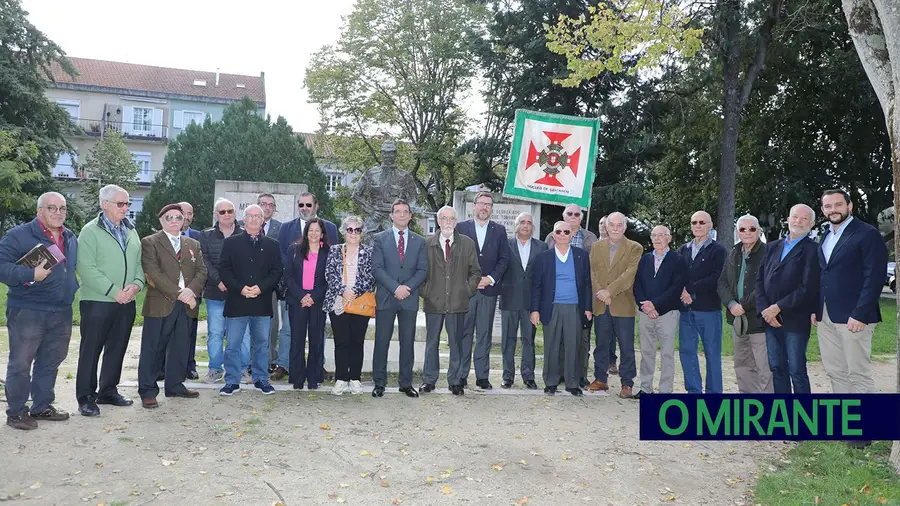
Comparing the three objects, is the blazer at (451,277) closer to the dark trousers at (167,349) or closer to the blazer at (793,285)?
the dark trousers at (167,349)

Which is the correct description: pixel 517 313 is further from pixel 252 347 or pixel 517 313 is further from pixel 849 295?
pixel 849 295

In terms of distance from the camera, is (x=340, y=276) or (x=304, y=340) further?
(x=304, y=340)

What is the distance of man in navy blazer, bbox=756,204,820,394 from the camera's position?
6.14m

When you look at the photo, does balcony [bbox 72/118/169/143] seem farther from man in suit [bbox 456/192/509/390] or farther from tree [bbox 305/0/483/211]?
man in suit [bbox 456/192/509/390]

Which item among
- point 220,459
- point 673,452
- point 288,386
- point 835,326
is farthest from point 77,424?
point 835,326

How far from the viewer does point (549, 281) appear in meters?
7.73

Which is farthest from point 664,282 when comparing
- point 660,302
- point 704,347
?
point 704,347

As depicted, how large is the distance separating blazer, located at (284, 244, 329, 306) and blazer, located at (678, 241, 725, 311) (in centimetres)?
379

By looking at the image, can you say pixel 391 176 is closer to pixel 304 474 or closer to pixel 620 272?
pixel 620 272

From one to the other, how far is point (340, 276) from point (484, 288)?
1.62m

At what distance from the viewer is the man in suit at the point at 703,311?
7.30 metres

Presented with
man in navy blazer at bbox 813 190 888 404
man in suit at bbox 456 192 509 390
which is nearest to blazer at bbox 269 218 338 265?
man in suit at bbox 456 192 509 390

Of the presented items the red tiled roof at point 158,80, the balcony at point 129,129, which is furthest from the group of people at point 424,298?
the balcony at point 129,129

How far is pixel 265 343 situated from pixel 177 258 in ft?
4.10
